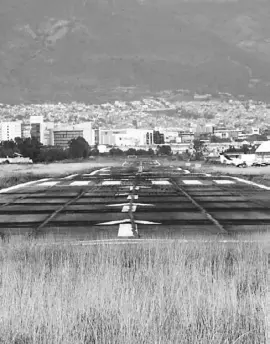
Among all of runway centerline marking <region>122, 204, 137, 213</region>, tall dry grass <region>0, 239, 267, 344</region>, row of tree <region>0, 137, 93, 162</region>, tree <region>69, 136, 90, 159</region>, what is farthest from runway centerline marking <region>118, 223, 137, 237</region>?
tree <region>69, 136, 90, 159</region>

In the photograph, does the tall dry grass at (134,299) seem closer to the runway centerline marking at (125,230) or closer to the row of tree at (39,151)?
the runway centerline marking at (125,230)

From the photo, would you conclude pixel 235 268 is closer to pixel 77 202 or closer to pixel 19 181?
pixel 77 202

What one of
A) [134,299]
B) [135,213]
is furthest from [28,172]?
[134,299]

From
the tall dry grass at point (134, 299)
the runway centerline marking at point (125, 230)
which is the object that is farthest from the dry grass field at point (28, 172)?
the tall dry grass at point (134, 299)

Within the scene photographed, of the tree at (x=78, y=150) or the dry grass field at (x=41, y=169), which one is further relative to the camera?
the tree at (x=78, y=150)

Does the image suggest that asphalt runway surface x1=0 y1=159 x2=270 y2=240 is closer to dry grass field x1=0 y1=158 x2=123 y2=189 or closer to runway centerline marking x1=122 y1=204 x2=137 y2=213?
runway centerline marking x1=122 y1=204 x2=137 y2=213

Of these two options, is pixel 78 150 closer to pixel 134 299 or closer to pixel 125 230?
pixel 125 230

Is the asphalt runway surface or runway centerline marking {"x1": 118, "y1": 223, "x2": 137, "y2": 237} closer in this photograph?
runway centerline marking {"x1": 118, "y1": 223, "x2": 137, "y2": 237}

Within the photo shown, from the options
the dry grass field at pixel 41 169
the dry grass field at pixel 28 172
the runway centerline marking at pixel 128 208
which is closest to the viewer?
the runway centerline marking at pixel 128 208
